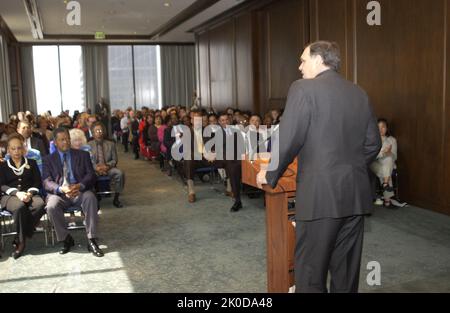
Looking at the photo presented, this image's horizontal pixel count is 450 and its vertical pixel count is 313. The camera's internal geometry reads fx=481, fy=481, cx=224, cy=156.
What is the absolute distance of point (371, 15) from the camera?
7.02 metres

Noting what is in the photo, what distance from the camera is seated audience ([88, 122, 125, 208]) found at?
22.9 feet

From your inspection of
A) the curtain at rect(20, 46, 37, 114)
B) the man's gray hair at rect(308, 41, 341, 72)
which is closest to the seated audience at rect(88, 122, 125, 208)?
the man's gray hair at rect(308, 41, 341, 72)

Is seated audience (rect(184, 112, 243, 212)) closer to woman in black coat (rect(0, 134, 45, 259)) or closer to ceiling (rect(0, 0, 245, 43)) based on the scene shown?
woman in black coat (rect(0, 134, 45, 259))

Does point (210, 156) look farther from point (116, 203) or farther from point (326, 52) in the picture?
point (326, 52)

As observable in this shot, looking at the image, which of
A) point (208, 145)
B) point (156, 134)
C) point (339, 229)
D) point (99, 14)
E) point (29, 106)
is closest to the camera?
point (339, 229)

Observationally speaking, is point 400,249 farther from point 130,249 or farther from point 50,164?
point 50,164

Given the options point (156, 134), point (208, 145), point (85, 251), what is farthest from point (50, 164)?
point (156, 134)

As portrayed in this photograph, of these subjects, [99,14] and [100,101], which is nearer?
[99,14]

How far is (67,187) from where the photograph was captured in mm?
5109

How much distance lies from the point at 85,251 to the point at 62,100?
1561cm

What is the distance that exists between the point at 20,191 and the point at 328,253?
3801 millimetres
